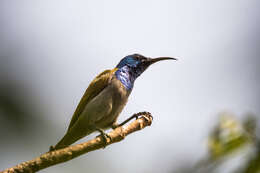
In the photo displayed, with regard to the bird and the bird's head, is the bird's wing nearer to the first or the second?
the bird

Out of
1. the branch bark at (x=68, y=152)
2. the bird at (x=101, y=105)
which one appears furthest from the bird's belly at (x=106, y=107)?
the branch bark at (x=68, y=152)

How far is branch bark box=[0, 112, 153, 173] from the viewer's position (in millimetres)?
4008

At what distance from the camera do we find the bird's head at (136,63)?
6.98m

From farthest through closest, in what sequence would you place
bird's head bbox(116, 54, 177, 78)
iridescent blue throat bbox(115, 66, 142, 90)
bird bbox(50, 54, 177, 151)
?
bird's head bbox(116, 54, 177, 78) → iridescent blue throat bbox(115, 66, 142, 90) → bird bbox(50, 54, 177, 151)

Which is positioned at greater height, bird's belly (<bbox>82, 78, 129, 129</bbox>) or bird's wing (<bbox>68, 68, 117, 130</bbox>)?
bird's wing (<bbox>68, 68, 117, 130</bbox>)

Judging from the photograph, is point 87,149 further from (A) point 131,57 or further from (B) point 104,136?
(A) point 131,57

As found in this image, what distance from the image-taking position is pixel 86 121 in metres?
5.93

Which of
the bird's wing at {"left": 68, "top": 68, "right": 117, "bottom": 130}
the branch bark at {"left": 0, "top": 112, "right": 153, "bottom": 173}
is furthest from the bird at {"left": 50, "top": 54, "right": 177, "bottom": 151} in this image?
the branch bark at {"left": 0, "top": 112, "right": 153, "bottom": 173}

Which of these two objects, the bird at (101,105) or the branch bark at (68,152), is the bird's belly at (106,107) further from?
the branch bark at (68,152)

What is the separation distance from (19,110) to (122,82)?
113 inches

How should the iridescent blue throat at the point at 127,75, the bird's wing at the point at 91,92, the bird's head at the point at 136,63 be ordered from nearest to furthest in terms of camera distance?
the bird's wing at the point at 91,92 → the iridescent blue throat at the point at 127,75 → the bird's head at the point at 136,63

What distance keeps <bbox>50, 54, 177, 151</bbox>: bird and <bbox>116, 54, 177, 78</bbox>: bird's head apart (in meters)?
0.21

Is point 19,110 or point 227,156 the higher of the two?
point 19,110

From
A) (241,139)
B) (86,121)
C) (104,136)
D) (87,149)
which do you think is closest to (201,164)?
(241,139)
